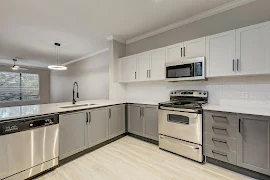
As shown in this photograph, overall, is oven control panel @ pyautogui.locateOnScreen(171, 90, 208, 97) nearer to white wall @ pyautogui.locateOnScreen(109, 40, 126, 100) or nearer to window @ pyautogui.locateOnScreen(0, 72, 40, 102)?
white wall @ pyautogui.locateOnScreen(109, 40, 126, 100)

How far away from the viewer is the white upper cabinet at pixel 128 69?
3557 millimetres

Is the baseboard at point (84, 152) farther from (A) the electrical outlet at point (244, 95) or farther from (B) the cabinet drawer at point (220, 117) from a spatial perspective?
(A) the electrical outlet at point (244, 95)

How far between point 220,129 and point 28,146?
271 centimetres

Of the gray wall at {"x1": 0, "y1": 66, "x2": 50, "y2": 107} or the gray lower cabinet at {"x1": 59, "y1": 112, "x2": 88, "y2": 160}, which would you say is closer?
the gray lower cabinet at {"x1": 59, "y1": 112, "x2": 88, "y2": 160}

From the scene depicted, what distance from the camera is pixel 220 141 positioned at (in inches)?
79.6

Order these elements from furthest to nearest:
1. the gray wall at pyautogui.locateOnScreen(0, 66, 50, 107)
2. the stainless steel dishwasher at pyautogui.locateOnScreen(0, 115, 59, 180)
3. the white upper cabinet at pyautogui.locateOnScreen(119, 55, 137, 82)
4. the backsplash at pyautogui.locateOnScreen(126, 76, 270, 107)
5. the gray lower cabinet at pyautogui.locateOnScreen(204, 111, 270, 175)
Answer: the gray wall at pyautogui.locateOnScreen(0, 66, 50, 107) < the white upper cabinet at pyautogui.locateOnScreen(119, 55, 137, 82) < the backsplash at pyautogui.locateOnScreen(126, 76, 270, 107) < the gray lower cabinet at pyautogui.locateOnScreen(204, 111, 270, 175) < the stainless steel dishwasher at pyautogui.locateOnScreen(0, 115, 59, 180)

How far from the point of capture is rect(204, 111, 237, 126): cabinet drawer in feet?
6.25

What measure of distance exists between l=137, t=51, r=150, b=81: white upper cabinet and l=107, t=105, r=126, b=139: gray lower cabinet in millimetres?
898

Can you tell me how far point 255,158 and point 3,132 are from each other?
10.3 feet

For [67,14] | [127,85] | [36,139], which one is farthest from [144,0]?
[36,139]

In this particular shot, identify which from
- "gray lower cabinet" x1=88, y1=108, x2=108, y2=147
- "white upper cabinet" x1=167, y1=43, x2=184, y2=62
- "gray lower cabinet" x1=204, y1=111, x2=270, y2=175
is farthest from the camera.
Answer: "white upper cabinet" x1=167, y1=43, x2=184, y2=62

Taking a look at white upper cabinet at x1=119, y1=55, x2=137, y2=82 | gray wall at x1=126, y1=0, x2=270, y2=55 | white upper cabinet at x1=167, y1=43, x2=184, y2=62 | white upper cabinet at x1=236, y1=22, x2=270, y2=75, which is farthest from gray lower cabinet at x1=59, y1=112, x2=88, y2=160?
white upper cabinet at x1=236, y1=22, x2=270, y2=75

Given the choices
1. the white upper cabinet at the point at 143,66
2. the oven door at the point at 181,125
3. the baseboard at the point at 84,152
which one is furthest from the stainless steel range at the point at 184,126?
the baseboard at the point at 84,152

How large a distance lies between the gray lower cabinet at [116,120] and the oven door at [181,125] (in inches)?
40.5
